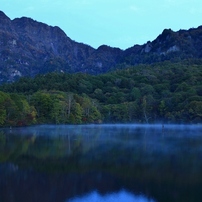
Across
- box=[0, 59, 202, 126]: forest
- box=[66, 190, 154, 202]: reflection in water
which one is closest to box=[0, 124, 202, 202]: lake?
box=[66, 190, 154, 202]: reflection in water

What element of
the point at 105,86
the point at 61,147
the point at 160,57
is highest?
the point at 160,57

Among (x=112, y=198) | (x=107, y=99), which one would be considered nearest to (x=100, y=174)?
(x=112, y=198)

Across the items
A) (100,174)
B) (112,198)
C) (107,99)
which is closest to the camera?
(112,198)

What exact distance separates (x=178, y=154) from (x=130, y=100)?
6855 cm

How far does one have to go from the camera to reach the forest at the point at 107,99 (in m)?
68.2

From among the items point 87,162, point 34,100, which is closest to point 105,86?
point 34,100

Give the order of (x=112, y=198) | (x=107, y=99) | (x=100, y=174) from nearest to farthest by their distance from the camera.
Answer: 1. (x=112, y=198)
2. (x=100, y=174)
3. (x=107, y=99)

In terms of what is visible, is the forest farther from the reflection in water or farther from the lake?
the reflection in water

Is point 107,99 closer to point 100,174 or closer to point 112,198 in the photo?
point 100,174

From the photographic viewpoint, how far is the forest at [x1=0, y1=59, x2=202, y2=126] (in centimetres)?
6818

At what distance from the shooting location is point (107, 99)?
314 ft

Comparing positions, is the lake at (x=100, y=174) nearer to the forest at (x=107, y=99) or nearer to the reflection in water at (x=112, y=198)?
the reflection in water at (x=112, y=198)

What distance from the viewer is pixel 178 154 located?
1033 inches

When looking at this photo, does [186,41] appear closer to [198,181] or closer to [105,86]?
[105,86]
